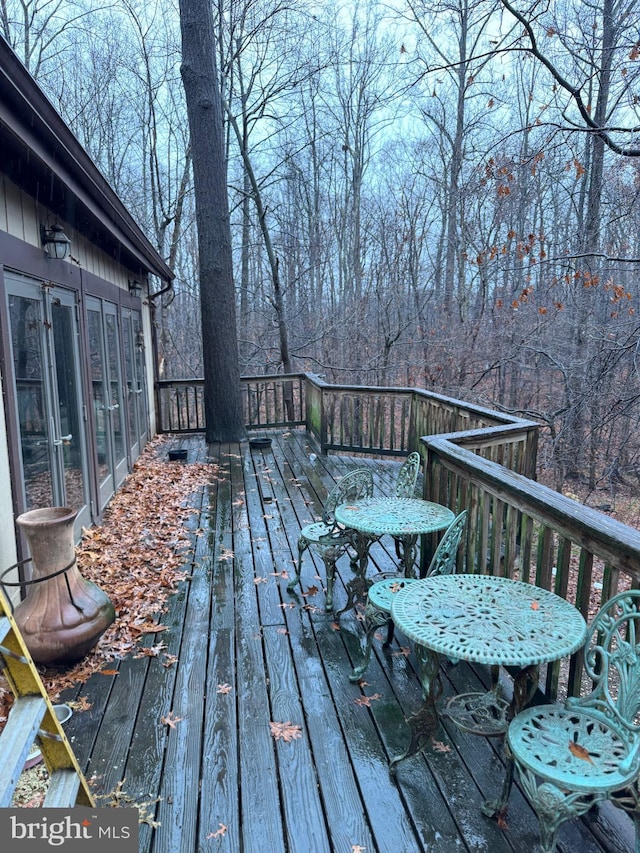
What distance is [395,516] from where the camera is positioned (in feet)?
9.75

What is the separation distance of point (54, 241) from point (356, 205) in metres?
11.3

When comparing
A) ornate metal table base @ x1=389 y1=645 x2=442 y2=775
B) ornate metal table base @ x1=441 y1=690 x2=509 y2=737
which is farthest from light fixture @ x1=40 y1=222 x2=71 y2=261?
ornate metal table base @ x1=441 y1=690 x2=509 y2=737

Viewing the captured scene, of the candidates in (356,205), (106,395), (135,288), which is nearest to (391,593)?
(106,395)

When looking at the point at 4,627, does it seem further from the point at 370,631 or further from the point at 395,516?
the point at 395,516

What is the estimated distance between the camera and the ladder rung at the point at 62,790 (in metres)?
1.48

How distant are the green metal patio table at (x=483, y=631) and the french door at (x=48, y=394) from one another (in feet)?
8.32

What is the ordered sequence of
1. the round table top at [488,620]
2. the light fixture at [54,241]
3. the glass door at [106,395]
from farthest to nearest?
the glass door at [106,395] < the light fixture at [54,241] < the round table top at [488,620]

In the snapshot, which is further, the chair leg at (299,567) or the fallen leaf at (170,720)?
the chair leg at (299,567)

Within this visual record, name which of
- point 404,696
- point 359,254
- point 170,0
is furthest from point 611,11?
point 170,0

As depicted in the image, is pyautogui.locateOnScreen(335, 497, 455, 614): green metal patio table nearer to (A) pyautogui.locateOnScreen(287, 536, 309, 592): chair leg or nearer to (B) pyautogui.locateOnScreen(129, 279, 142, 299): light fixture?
(A) pyautogui.locateOnScreen(287, 536, 309, 592): chair leg

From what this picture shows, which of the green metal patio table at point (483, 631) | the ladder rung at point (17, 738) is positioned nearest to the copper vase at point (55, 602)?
the ladder rung at point (17, 738)

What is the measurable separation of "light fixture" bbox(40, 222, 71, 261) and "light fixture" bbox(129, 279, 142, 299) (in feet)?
12.5

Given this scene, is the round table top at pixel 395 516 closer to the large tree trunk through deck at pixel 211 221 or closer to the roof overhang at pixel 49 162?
the roof overhang at pixel 49 162

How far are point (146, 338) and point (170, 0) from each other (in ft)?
30.8
